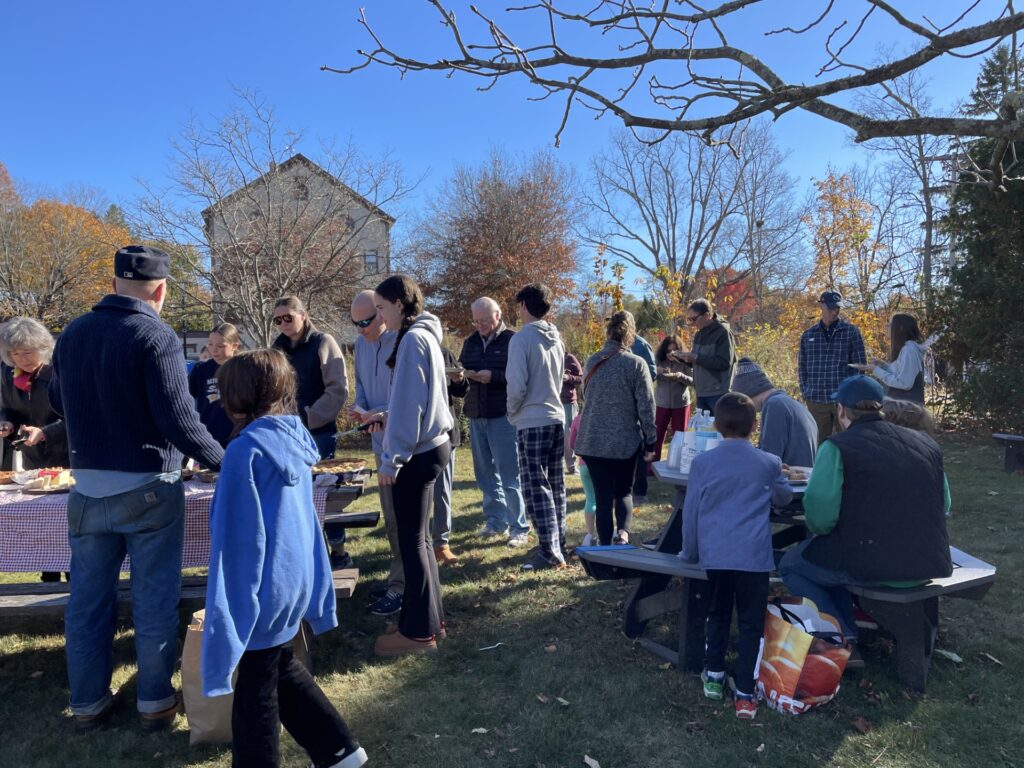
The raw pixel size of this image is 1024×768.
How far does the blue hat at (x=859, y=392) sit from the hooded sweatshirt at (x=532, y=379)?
6.45ft

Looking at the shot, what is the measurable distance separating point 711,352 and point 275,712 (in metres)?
5.25

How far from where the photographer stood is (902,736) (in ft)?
9.12

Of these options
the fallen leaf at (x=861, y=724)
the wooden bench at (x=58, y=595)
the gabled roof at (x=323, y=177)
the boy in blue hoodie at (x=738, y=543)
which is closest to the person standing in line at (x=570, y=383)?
the boy in blue hoodie at (x=738, y=543)

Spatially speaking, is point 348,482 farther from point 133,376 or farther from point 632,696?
point 632,696

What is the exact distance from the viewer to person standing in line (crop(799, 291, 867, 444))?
6.84 metres

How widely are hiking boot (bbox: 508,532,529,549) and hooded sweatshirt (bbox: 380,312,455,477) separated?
208 centimetres

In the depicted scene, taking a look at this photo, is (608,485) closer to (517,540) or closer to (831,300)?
(517,540)

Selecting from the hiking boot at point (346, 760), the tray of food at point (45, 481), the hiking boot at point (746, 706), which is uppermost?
the tray of food at point (45, 481)

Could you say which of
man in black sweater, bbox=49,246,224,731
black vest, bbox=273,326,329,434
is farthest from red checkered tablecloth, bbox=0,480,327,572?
black vest, bbox=273,326,329,434

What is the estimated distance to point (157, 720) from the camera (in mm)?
Result: 2877

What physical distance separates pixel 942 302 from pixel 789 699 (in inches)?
412

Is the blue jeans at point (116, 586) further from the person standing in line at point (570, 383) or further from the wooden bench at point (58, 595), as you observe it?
the person standing in line at point (570, 383)

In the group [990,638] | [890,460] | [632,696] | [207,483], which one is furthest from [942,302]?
[207,483]

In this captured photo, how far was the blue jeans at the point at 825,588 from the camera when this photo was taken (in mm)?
3195
